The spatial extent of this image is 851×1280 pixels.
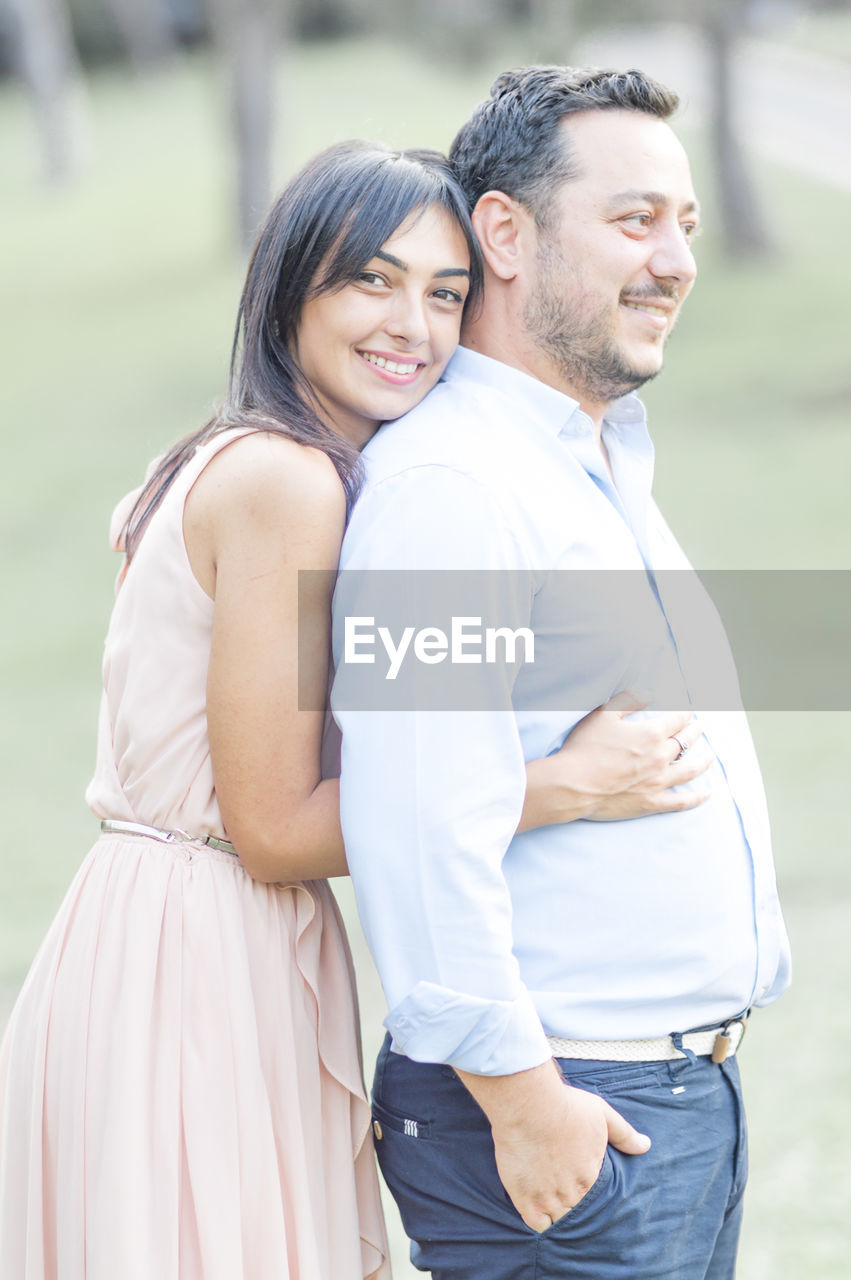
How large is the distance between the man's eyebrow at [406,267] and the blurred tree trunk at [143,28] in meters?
31.4

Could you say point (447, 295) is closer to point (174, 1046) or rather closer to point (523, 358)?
point (523, 358)

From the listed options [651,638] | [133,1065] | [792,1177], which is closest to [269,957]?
[133,1065]

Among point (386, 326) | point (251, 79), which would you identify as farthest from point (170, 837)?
point (251, 79)

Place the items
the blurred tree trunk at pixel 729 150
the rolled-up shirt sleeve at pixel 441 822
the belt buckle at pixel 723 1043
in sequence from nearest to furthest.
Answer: the rolled-up shirt sleeve at pixel 441 822
the belt buckle at pixel 723 1043
the blurred tree trunk at pixel 729 150

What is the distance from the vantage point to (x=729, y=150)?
52.1 ft

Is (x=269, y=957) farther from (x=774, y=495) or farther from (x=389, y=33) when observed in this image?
(x=389, y=33)

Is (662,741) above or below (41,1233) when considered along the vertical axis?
above

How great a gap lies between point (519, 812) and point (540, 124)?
0.97 meters

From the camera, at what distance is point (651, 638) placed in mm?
1949

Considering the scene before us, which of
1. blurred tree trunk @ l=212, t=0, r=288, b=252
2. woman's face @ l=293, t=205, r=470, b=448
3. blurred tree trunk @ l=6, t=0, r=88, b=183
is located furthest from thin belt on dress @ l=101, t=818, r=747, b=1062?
blurred tree trunk @ l=6, t=0, r=88, b=183

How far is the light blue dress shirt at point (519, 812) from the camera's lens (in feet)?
5.68

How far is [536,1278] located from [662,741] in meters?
0.69

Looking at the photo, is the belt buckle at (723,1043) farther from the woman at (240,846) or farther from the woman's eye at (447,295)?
the woman's eye at (447,295)

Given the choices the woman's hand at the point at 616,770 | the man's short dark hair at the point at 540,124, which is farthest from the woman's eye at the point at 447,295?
the woman's hand at the point at 616,770
